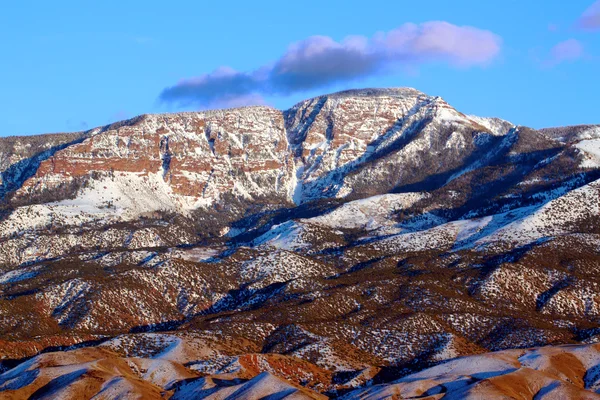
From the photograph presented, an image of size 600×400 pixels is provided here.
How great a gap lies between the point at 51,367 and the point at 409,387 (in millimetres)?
59428

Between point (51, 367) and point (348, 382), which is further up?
point (51, 367)

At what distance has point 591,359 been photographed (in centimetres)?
19712

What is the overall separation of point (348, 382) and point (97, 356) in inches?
1830

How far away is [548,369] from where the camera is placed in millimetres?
190250

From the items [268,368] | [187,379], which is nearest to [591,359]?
[268,368]

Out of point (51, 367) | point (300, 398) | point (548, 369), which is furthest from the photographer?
point (548, 369)

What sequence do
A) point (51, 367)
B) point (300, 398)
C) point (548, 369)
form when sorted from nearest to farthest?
point (300, 398)
point (51, 367)
point (548, 369)

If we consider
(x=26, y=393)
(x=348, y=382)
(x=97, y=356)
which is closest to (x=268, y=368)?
(x=348, y=382)

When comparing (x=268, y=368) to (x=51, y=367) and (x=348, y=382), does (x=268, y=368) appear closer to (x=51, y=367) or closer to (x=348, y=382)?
(x=348, y=382)

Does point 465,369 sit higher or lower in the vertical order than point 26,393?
lower

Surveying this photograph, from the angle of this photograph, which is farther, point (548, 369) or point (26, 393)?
point (548, 369)

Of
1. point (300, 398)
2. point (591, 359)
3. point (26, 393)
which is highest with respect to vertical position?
point (26, 393)

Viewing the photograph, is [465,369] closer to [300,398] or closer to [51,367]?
[300,398]

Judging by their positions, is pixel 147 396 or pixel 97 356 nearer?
pixel 147 396
